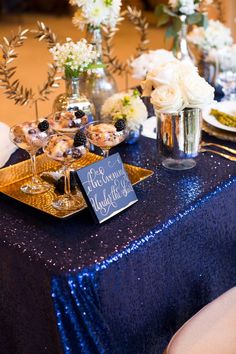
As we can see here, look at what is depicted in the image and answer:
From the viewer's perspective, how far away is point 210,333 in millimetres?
1140

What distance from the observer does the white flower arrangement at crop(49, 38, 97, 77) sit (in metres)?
1.42

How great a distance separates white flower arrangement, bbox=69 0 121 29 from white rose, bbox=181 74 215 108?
488mm

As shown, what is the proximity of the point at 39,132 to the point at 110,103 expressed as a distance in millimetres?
335

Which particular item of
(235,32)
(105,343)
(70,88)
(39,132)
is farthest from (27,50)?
(105,343)

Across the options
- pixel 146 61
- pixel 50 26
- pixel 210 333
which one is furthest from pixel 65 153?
pixel 50 26

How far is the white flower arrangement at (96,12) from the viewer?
1591mm

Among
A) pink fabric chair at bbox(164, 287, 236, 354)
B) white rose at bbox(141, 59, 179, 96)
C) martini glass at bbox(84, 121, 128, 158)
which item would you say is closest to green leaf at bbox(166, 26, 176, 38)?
white rose at bbox(141, 59, 179, 96)

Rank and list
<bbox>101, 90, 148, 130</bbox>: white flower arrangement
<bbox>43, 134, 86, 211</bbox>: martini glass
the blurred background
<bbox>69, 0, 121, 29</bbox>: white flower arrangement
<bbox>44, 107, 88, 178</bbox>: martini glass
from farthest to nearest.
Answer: the blurred background < <bbox>69, 0, 121, 29</bbox>: white flower arrangement < <bbox>101, 90, 148, 130</bbox>: white flower arrangement < <bbox>44, 107, 88, 178</bbox>: martini glass < <bbox>43, 134, 86, 211</bbox>: martini glass

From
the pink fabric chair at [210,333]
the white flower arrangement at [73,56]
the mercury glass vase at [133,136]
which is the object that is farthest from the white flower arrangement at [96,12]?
the pink fabric chair at [210,333]

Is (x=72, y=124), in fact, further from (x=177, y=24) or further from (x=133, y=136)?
(x=177, y=24)

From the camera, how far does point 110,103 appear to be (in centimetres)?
150

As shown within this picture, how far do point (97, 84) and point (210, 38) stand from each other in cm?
65

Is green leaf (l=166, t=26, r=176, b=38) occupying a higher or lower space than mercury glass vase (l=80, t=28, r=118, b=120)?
higher

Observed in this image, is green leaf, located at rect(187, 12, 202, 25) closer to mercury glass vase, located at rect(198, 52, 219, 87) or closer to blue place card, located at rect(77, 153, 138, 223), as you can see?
mercury glass vase, located at rect(198, 52, 219, 87)
